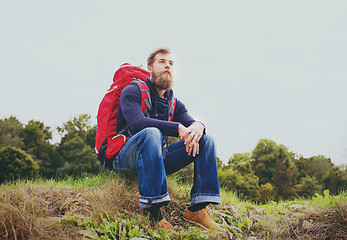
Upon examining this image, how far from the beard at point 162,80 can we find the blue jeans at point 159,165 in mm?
842

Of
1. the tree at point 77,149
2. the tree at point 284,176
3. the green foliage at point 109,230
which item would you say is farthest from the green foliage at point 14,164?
the tree at point 284,176

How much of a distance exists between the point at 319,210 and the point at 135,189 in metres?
2.51

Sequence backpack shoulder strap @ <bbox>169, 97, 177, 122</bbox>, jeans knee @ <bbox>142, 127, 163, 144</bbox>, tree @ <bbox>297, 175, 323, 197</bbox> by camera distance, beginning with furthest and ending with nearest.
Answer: tree @ <bbox>297, 175, 323, 197</bbox>
backpack shoulder strap @ <bbox>169, 97, 177, 122</bbox>
jeans knee @ <bbox>142, 127, 163, 144</bbox>

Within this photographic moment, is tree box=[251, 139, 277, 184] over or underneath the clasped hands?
underneath

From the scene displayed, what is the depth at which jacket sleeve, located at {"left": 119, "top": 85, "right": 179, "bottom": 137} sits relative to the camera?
11.2 ft

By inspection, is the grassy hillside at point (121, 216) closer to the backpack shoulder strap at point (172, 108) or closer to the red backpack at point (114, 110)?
the red backpack at point (114, 110)

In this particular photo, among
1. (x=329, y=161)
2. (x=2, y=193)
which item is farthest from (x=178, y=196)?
(x=329, y=161)

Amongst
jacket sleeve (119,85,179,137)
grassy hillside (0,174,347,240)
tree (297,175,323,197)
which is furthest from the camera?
tree (297,175,323,197)

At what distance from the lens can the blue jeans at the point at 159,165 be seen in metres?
2.99

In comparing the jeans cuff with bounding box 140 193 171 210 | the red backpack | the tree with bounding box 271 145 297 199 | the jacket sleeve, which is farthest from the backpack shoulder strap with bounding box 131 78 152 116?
the tree with bounding box 271 145 297 199

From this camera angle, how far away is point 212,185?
3334mm

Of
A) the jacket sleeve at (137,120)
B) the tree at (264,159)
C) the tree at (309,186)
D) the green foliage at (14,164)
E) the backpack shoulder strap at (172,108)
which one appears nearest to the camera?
the jacket sleeve at (137,120)

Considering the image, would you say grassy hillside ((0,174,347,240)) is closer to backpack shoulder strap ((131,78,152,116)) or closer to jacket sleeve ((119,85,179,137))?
jacket sleeve ((119,85,179,137))

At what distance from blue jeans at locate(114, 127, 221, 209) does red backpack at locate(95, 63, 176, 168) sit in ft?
0.55
